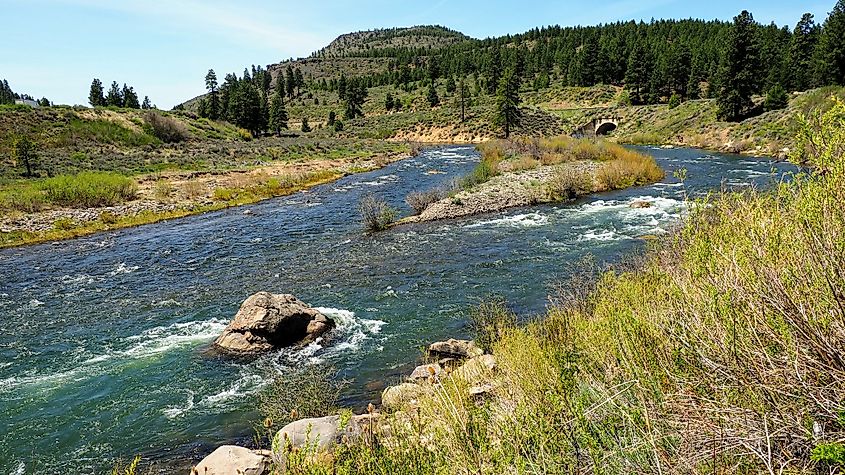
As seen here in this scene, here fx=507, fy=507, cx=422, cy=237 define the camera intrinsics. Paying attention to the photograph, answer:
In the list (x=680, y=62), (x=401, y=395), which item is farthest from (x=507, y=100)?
(x=401, y=395)

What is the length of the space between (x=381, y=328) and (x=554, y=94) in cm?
9291

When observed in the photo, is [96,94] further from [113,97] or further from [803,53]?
[803,53]

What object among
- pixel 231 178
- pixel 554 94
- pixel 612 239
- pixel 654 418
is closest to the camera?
pixel 654 418

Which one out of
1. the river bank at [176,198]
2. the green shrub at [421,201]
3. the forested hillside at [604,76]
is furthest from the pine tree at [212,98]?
the green shrub at [421,201]

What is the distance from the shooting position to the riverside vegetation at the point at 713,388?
3311 mm

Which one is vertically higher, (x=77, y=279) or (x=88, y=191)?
(x=88, y=191)

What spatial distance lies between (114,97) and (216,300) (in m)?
107

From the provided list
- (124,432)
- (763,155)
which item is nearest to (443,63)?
(763,155)

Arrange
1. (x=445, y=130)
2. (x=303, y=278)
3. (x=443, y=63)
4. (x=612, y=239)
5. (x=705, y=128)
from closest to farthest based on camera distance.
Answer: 1. (x=303, y=278)
2. (x=612, y=239)
3. (x=705, y=128)
4. (x=445, y=130)
5. (x=443, y=63)

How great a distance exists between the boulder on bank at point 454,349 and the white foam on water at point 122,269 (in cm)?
1319

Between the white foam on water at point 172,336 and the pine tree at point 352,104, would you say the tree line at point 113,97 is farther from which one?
the white foam on water at point 172,336

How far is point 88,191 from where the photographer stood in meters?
30.2

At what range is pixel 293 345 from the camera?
11.8m

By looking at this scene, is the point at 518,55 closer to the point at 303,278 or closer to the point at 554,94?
the point at 554,94
